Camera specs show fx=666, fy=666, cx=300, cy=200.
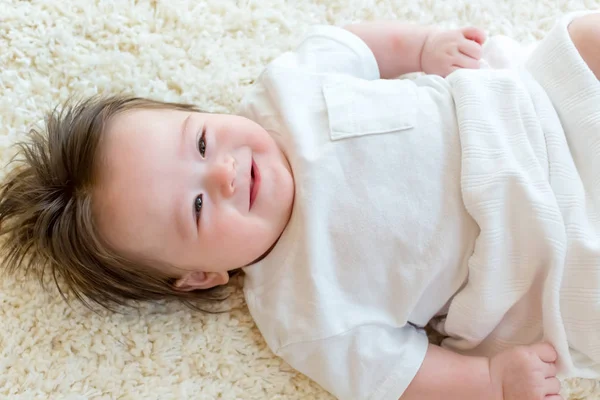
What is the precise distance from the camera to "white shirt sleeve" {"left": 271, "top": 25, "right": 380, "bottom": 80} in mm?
1297

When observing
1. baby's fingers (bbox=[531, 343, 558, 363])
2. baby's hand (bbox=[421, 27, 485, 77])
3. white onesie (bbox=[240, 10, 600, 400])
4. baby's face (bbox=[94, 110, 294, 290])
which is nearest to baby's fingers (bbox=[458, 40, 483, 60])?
baby's hand (bbox=[421, 27, 485, 77])

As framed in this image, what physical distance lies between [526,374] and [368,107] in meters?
0.52

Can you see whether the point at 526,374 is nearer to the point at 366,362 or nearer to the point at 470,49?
the point at 366,362

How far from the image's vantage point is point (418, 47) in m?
1.36

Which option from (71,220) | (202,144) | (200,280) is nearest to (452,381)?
(200,280)

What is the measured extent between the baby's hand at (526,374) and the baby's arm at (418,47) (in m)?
0.55

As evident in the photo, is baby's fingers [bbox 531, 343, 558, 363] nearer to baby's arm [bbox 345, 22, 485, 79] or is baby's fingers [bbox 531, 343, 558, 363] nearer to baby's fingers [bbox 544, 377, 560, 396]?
baby's fingers [bbox 544, 377, 560, 396]

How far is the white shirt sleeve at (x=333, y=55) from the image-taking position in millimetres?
1297

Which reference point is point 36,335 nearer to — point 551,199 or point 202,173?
point 202,173

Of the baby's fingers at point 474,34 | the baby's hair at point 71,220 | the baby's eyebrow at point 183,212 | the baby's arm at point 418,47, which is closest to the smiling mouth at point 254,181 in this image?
the baby's eyebrow at point 183,212

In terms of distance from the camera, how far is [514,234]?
1.10 meters

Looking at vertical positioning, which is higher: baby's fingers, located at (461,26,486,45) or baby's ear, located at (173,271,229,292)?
baby's fingers, located at (461,26,486,45)

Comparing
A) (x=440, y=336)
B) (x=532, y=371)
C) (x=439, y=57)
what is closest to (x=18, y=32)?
(x=439, y=57)

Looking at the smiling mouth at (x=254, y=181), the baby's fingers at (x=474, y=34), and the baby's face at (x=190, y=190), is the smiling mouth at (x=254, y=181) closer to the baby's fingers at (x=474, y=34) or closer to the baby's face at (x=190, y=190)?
the baby's face at (x=190, y=190)
